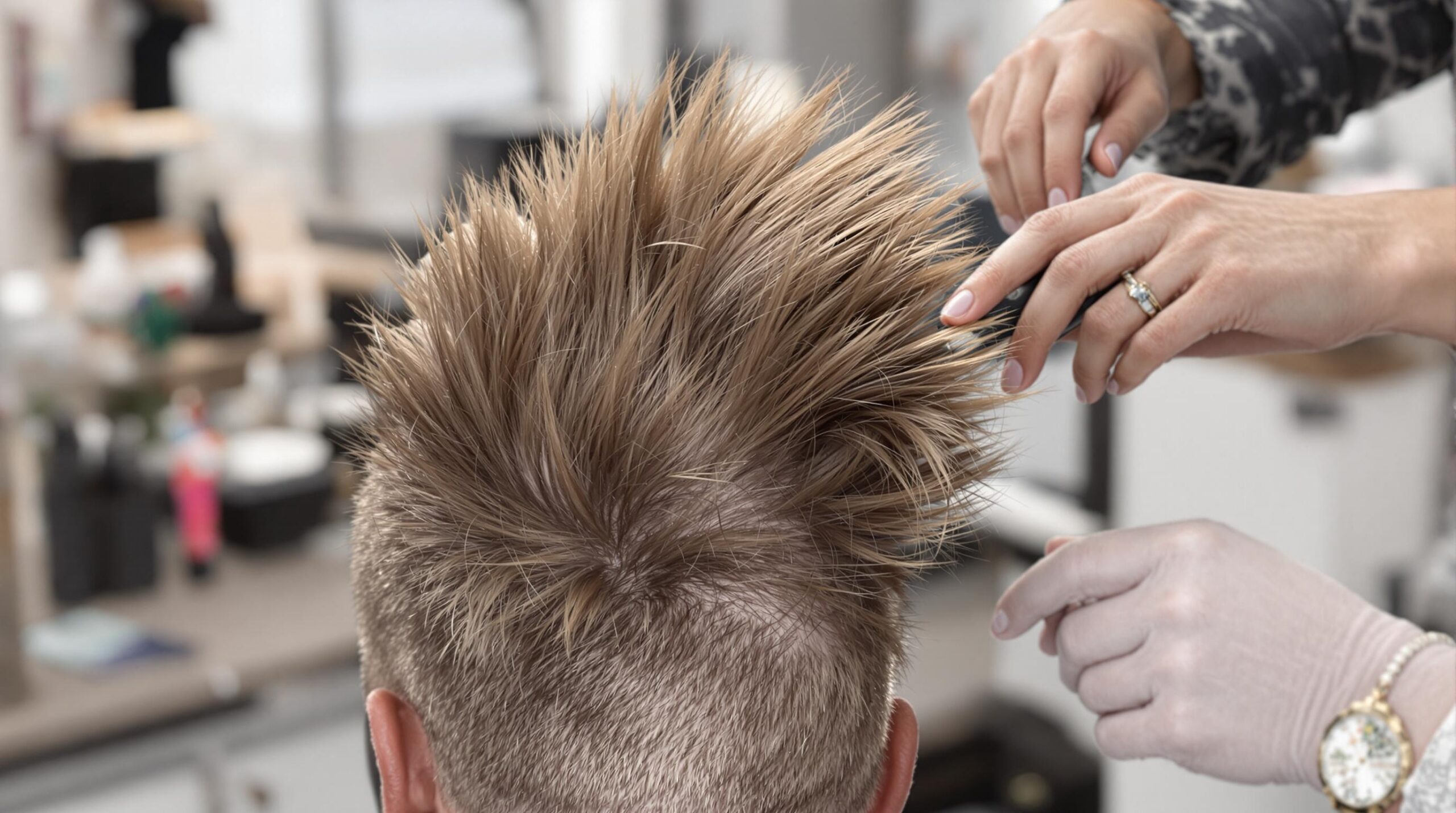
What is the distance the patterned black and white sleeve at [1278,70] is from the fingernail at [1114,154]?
0.44ft

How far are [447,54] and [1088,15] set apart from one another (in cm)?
262

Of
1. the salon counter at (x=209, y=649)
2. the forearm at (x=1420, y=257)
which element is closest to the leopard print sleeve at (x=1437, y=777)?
the forearm at (x=1420, y=257)

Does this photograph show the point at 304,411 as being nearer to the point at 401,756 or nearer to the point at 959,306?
the point at 401,756

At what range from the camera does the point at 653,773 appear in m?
0.77

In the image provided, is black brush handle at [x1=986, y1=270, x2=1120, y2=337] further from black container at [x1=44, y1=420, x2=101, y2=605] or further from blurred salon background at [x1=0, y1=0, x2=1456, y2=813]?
black container at [x1=44, y1=420, x2=101, y2=605]

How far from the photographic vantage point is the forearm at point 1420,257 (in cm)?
84

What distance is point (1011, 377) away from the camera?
78cm

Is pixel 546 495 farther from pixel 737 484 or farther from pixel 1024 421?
pixel 1024 421

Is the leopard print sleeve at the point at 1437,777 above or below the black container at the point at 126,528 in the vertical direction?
above

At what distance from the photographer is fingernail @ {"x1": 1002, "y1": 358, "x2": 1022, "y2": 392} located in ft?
2.53

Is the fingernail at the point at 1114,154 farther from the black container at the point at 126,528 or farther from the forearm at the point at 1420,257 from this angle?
the black container at the point at 126,528

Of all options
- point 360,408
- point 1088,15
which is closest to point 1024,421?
point 1088,15

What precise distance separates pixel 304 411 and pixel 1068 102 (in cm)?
232

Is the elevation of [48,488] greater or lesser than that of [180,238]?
lesser
